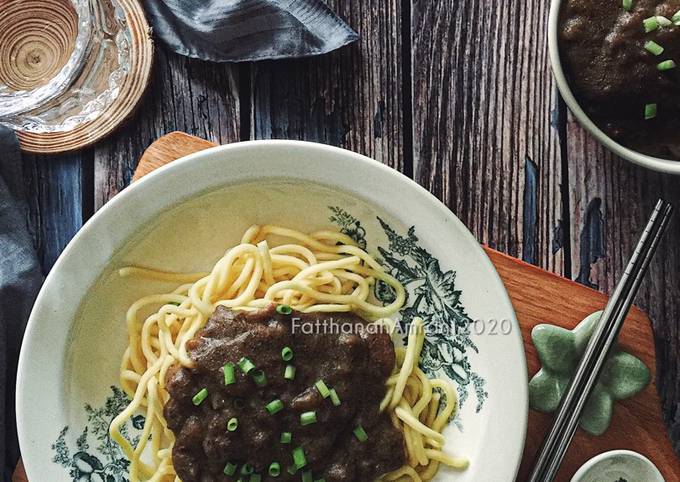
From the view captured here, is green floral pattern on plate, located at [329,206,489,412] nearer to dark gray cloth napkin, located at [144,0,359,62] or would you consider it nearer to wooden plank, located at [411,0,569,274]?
wooden plank, located at [411,0,569,274]

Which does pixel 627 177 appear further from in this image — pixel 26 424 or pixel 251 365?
pixel 26 424

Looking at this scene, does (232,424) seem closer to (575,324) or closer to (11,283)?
(11,283)

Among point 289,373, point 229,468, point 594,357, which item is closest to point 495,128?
point 594,357

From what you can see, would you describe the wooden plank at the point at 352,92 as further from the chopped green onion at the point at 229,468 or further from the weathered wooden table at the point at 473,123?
the chopped green onion at the point at 229,468

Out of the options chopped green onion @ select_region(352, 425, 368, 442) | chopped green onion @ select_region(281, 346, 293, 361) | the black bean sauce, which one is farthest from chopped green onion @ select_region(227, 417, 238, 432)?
chopped green onion @ select_region(352, 425, 368, 442)

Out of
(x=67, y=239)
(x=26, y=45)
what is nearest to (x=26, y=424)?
(x=67, y=239)

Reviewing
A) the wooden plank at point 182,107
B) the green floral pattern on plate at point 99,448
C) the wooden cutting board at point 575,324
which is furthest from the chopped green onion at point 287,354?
the wooden plank at point 182,107
